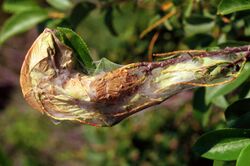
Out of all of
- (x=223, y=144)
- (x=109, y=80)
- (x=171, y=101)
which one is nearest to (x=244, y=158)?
(x=223, y=144)

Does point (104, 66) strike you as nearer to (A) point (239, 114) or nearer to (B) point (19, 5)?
(A) point (239, 114)

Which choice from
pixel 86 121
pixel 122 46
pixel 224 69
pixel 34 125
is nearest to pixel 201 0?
pixel 224 69

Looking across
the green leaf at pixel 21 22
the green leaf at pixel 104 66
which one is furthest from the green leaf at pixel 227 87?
the green leaf at pixel 21 22

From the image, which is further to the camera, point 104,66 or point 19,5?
point 19,5

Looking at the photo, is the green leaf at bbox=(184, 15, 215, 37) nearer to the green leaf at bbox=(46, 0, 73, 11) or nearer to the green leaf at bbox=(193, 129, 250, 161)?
the green leaf at bbox=(46, 0, 73, 11)

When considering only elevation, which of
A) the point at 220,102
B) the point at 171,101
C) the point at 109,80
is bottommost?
the point at 171,101

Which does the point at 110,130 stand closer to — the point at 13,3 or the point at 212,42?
the point at 13,3

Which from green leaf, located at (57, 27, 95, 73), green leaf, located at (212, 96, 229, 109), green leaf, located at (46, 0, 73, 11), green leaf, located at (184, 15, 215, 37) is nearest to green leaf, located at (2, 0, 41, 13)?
green leaf, located at (46, 0, 73, 11)
